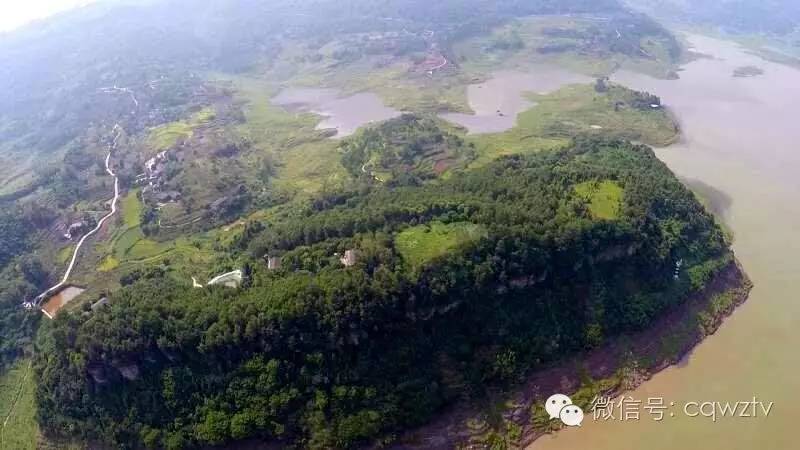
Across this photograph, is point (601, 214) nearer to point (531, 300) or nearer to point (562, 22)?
point (531, 300)

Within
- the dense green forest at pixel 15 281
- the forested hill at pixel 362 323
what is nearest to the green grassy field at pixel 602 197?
the forested hill at pixel 362 323

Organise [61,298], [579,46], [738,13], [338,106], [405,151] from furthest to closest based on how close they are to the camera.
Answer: [738,13]
[579,46]
[338,106]
[405,151]
[61,298]

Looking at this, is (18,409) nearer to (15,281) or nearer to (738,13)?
(15,281)

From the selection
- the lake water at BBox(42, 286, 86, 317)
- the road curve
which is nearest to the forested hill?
the lake water at BBox(42, 286, 86, 317)

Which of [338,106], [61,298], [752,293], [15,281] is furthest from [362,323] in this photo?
[338,106]

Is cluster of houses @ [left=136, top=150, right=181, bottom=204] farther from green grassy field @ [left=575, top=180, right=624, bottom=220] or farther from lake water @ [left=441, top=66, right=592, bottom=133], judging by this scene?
green grassy field @ [left=575, top=180, right=624, bottom=220]
